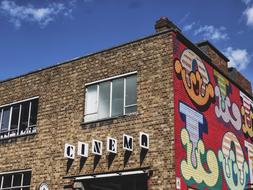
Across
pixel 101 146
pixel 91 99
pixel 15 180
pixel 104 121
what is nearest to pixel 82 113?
pixel 91 99

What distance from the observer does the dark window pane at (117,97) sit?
18.5 m

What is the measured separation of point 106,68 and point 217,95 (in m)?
5.19

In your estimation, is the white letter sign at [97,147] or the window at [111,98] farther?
the window at [111,98]

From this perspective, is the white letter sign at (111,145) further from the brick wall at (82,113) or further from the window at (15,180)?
the window at (15,180)

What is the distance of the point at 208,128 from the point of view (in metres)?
19.0

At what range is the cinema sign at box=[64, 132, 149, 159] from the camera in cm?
1681

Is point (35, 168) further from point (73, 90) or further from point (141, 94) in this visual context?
point (141, 94)

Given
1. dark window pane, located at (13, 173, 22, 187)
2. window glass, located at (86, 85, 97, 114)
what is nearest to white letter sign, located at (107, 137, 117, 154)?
window glass, located at (86, 85, 97, 114)

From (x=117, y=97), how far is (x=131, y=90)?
28.5 inches

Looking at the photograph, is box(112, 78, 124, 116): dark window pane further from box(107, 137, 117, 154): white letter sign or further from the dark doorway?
the dark doorway

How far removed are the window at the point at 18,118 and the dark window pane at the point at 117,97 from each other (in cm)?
475

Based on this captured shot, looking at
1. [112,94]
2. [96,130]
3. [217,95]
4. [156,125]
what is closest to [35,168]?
[96,130]

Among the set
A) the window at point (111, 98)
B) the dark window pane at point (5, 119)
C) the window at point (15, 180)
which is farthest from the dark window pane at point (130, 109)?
the dark window pane at point (5, 119)

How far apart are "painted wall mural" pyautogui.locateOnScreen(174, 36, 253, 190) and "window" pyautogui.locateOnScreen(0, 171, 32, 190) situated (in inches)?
302
